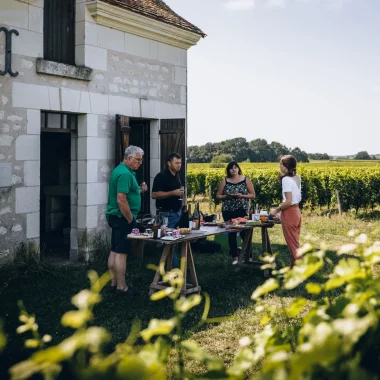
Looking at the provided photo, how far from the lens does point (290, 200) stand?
6.91m

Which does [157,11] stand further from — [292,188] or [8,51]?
[292,188]

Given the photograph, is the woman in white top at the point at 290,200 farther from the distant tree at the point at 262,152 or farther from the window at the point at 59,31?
the distant tree at the point at 262,152

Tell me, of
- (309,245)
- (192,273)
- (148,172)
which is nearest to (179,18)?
(148,172)

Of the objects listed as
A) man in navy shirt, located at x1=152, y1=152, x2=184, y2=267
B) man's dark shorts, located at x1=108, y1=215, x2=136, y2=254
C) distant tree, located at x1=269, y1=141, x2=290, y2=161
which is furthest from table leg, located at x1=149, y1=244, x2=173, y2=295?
distant tree, located at x1=269, y1=141, x2=290, y2=161


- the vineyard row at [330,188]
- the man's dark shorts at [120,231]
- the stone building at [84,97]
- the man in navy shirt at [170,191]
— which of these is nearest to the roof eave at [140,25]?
the stone building at [84,97]

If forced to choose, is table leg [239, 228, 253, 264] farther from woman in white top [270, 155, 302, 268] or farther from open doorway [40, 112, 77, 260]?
open doorway [40, 112, 77, 260]

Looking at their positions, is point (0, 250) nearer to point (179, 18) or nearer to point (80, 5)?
point (80, 5)

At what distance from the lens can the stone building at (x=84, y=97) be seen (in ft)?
24.0

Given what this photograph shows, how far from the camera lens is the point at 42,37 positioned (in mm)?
7711

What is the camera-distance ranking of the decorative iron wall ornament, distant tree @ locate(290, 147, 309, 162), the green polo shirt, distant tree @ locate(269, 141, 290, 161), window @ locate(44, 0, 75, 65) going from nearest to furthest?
the green polo shirt
the decorative iron wall ornament
window @ locate(44, 0, 75, 65)
distant tree @ locate(290, 147, 309, 162)
distant tree @ locate(269, 141, 290, 161)

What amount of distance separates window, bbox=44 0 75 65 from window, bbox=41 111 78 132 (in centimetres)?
87

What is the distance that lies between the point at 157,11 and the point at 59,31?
2.13 metres

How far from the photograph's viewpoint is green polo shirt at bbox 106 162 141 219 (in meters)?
6.29

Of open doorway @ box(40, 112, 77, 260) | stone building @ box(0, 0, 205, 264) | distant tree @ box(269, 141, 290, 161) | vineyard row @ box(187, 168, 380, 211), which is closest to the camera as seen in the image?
stone building @ box(0, 0, 205, 264)
